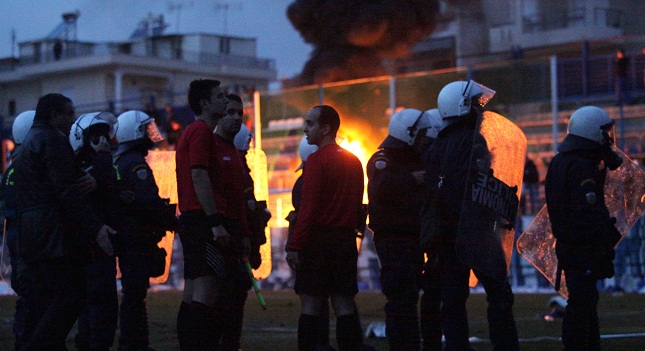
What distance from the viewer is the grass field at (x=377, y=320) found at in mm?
9602

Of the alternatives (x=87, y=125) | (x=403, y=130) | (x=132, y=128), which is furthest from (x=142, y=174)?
(x=403, y=130)

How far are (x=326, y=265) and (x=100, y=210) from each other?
79.2 inches

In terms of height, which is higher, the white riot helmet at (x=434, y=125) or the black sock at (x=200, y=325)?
the white riot helmet at (x=434, y=125)

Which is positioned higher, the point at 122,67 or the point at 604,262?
the point at 122,67

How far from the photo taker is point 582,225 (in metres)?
7.44

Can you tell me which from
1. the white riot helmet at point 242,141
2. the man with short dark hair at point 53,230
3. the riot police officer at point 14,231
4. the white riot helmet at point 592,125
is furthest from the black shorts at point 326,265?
the white riot helmet at point 242,141

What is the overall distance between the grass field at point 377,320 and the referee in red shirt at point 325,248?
2399 mm

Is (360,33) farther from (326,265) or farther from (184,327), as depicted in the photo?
(184,327)

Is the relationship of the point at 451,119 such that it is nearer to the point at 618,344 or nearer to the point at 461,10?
the point at 618,344

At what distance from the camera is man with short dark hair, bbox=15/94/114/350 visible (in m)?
6.73

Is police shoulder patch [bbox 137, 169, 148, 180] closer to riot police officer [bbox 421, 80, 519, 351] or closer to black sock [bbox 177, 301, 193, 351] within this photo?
black sock [bbox 177, 301, 193, 351]

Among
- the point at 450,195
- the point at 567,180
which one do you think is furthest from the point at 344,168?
the point at 567,180

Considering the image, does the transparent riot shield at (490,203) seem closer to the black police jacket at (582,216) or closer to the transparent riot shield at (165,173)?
the black police jacket at (582,216)

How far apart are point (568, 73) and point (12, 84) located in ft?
119
